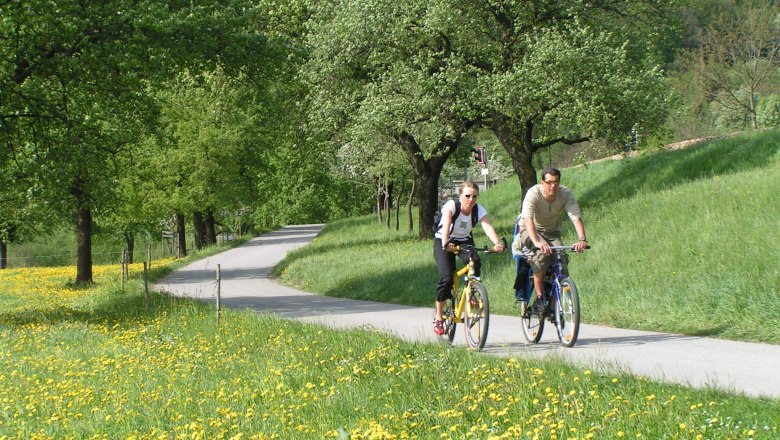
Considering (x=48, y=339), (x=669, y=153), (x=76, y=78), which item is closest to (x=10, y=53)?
(x=76, y=78)

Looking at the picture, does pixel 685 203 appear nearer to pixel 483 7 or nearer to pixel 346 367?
pixel 483 7

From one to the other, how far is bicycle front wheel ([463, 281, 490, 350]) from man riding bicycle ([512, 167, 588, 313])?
69 cm

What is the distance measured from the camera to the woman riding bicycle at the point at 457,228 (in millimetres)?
9031

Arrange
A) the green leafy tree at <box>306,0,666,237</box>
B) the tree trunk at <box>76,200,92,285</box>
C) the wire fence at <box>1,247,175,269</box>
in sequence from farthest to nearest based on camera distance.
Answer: the wire fence at <box>1,247,175,269</box>, the tree trunk at <box>76,200,92,285</box>, the green leafy tree at <box>306,0,666,237</box>

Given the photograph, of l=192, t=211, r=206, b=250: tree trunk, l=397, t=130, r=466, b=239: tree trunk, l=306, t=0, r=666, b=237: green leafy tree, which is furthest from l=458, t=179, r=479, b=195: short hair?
l=192, t=211, r=206, b=250: tree trunk

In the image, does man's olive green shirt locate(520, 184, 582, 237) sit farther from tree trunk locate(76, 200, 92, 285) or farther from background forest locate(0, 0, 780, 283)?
tree trunk locate(76, 200, 92, 285)

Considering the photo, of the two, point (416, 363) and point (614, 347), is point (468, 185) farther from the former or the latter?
point (416, 363)

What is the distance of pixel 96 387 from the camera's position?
8.79 m

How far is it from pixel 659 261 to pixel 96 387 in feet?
27.3

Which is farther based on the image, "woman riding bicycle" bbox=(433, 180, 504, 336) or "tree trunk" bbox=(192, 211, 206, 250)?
"tree trunk" bbox=(192, 211, 206, 250)

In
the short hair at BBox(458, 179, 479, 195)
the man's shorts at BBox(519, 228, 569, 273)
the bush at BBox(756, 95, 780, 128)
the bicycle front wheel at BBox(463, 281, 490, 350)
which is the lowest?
the bicycle front wheel at BBox(463, 281, 490, 350)

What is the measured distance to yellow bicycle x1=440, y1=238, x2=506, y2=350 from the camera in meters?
8.63

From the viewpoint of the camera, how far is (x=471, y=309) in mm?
8984

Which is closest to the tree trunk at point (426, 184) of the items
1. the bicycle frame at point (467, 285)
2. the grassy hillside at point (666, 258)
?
the grassy hillside at point (666, 258)
